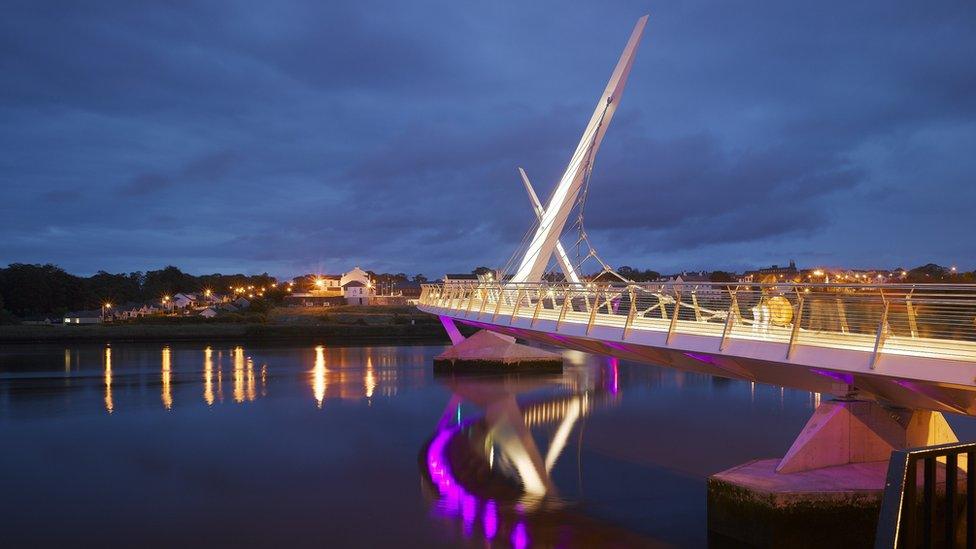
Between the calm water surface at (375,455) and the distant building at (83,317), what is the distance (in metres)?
61.9

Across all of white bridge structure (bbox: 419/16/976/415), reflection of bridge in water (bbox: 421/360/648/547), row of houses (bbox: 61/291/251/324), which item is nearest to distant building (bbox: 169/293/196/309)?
row of houses (bbox: 61/291/251/324)

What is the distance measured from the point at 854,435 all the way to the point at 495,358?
29319 mm

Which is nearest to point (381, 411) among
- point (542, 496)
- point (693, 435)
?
point (693, 435)

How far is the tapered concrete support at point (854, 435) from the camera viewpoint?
1240 centimetres

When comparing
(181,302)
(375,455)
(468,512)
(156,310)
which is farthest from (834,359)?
(181,302)

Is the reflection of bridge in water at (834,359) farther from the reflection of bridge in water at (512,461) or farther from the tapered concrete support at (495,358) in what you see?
the tapered concrete support at (495,358)

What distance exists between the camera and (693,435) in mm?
23375

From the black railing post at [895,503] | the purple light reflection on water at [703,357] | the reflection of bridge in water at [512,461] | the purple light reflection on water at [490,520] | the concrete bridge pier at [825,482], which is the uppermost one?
the purple light reflection on water at [703,357]

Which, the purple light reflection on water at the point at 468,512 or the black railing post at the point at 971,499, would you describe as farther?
the purple light reflection on water at the point at 468,512

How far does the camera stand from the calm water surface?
14789mm

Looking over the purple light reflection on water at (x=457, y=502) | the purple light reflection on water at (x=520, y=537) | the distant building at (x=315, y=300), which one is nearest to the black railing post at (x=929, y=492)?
the purple light reflection on water at (x=520, y=537)

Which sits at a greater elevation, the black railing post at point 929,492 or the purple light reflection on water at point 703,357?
the purple light reflection on water at point 703,357

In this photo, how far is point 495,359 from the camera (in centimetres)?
4128

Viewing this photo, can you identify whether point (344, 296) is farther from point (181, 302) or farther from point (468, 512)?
point (468, 512)
